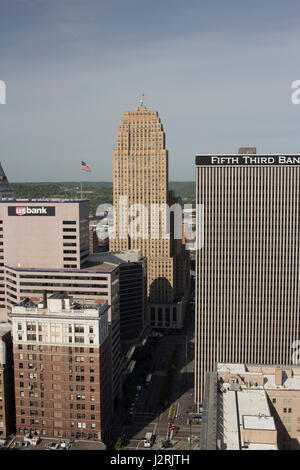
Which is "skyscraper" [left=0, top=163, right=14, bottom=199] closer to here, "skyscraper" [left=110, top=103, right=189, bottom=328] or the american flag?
"skyscraper" [left=110, top=103, right=189, bottom=328]

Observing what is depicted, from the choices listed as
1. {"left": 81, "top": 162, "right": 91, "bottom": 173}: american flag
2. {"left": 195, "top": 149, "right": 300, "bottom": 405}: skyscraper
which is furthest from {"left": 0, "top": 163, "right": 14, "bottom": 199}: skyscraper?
{"left": 195, "top": 149, "right": 300, "bottom": 405}: skyscraper

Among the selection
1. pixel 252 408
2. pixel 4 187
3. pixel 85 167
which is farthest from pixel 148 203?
pixel 252 408

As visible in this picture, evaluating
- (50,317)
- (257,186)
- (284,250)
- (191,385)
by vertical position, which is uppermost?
(257,186)

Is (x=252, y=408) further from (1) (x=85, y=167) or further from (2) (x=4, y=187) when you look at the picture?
(2) (x=4, y=187)

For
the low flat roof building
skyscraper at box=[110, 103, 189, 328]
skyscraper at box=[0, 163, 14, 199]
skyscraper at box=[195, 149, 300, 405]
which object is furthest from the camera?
skyscraper at box=[110, 103, 189, 328]

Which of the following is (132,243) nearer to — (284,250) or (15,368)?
(284,250)
